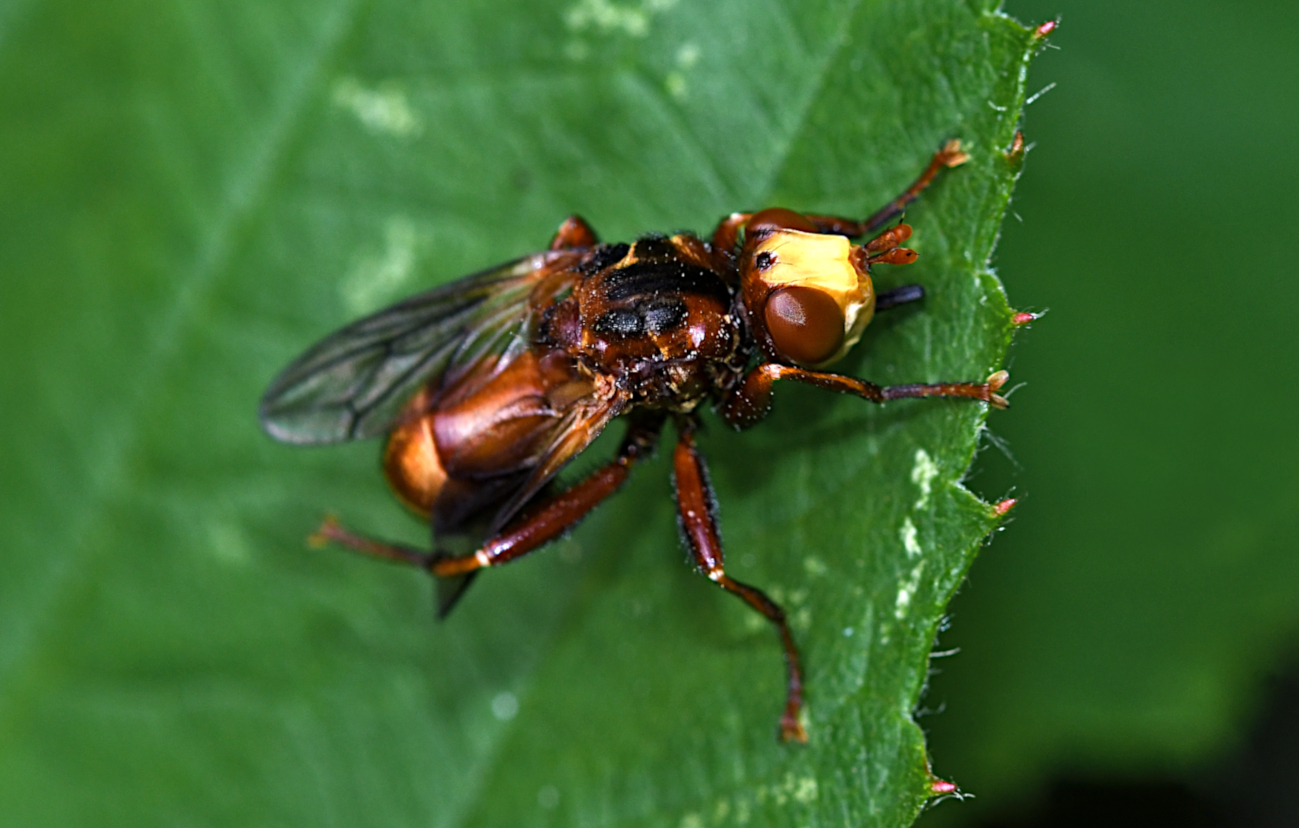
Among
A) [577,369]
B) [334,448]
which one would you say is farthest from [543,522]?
[334,448]

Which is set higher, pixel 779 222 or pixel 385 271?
pixel 779 222

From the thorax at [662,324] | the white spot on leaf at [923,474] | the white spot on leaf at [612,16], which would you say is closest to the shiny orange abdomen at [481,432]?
the thorax at [662,324]

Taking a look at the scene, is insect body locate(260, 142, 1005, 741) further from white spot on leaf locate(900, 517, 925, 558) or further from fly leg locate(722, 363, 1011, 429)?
white spot on leaf locate(900, 517, 925, 558)

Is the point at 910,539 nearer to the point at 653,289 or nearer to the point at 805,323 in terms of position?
the point at 805,323

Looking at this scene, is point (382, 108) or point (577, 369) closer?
point (577, 369)

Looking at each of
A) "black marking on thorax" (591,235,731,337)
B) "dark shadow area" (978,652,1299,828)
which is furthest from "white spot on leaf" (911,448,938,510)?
"dark shadow area" (978,652,1299,828)

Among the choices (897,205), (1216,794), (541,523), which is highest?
(897,205)

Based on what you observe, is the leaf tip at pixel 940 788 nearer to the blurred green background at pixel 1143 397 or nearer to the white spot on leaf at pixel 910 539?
the white spot on leaf at pixel 910 539
